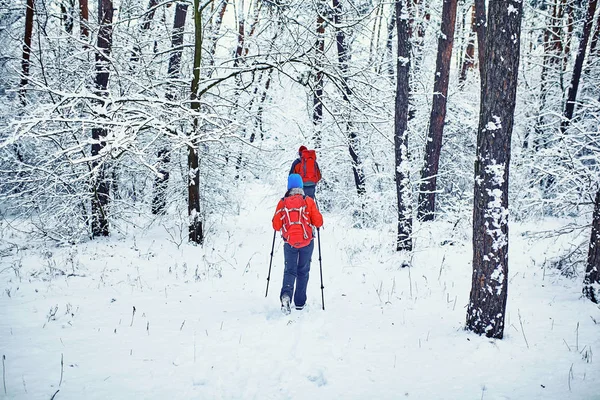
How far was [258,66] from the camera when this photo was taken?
7863mm

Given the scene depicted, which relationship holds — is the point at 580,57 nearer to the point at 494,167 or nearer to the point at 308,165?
the point at 308,165

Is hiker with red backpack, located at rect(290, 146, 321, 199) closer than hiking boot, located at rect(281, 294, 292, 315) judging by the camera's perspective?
No

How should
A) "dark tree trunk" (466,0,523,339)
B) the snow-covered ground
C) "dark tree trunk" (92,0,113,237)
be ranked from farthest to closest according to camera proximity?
1. "dark tree trunk" (92,0,113,237)
2. "dark tree trunk" (466,0,523,339)
3. the snow-covered ground

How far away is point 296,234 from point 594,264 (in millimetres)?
4459

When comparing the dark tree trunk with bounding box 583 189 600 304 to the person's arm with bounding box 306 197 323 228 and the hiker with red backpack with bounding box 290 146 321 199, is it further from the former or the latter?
the hiker with red backpack with bounding box 290 146 321 199

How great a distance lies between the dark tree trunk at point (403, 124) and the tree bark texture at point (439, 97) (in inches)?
45.3

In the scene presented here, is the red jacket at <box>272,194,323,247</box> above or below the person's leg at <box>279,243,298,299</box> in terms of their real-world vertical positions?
above

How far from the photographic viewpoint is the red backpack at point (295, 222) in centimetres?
509

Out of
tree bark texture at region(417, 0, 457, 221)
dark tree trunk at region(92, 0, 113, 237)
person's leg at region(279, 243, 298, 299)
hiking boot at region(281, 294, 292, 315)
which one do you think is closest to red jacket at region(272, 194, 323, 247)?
person's leg at region(279, 243, 298, 299)

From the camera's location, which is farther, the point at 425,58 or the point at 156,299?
the point at 425,58

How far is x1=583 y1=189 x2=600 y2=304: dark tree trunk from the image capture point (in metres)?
4.99

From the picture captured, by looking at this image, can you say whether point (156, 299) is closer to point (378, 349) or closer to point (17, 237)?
point (378, 349)

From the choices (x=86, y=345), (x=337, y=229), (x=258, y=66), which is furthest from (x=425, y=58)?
(x=86, y=345)

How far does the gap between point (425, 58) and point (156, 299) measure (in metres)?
13.3
